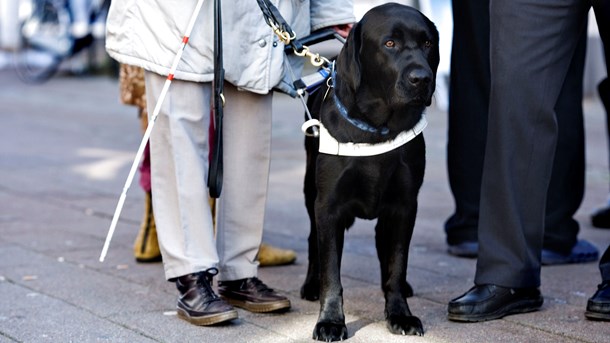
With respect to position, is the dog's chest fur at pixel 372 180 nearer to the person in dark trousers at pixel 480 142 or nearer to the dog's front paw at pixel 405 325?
the dog's front paw at pixel 405 325

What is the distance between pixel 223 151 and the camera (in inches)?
177

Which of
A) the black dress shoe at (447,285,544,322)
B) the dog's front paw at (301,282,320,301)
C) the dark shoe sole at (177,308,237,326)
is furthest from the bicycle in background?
the black dress shoe at (447,285,544,322)

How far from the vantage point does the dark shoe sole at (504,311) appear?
14.1ft

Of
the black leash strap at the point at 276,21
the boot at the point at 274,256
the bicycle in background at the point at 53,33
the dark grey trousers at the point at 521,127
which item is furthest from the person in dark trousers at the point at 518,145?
the bicycle in background at the point at 53,33

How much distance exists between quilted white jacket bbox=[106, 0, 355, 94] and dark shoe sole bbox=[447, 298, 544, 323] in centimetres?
113

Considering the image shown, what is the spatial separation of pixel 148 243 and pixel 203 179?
1.24 metres

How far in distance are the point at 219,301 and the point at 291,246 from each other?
1701 mm

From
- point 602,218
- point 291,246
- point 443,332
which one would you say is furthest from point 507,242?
point 602,218

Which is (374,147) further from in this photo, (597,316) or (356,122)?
(597,316)

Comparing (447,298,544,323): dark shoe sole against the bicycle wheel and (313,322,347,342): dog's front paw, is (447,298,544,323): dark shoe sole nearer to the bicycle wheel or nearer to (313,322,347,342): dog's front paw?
(313,322,347,342): dog's front paw

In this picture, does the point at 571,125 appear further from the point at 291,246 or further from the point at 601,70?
the point at 601,70

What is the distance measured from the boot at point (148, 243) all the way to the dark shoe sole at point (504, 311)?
5.66 feet

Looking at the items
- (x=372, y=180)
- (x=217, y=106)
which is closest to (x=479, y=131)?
(x=372, y=180)

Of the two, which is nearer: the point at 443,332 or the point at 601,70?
the point at 443,332
